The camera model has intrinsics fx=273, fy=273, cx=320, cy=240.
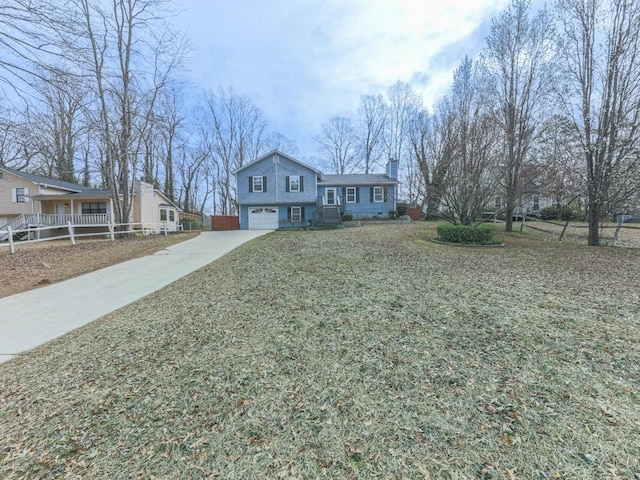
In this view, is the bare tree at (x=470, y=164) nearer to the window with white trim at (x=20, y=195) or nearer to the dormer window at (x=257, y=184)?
the dormer window at (x=257, y=184)

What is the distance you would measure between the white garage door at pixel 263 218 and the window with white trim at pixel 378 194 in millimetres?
8510

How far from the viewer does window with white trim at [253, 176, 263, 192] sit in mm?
21705

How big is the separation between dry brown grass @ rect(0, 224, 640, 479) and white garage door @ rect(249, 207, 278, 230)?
56.3ft

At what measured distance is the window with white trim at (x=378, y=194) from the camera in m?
23.4

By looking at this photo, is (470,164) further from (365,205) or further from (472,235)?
(365,205)

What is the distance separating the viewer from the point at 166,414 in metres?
2.28

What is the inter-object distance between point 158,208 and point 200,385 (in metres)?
27.9

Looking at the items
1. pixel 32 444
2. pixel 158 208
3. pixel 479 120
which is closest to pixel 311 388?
pixel 32 444

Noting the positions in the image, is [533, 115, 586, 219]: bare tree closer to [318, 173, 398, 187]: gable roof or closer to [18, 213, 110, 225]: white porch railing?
[318, 173, 398, 187]: gable roof

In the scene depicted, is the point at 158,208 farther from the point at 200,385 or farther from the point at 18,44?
the point at 200,385

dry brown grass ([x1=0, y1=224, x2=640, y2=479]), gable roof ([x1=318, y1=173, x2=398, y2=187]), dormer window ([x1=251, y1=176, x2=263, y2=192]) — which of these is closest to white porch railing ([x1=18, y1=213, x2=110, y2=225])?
dormer window ([x1=251, y1=176, x2=263, y2=192])

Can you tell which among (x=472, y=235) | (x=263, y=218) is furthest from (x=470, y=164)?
(x=263, y=218)

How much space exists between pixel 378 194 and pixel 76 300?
21.2 meters

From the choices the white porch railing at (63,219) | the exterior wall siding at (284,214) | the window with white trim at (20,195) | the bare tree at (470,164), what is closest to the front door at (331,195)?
the exterior wall siding at (284,214)
